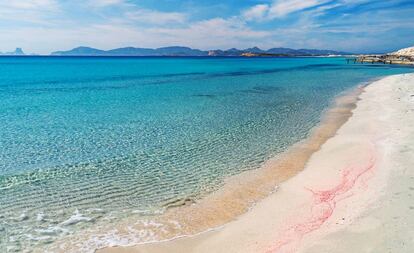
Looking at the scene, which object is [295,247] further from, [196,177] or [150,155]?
[150,155]

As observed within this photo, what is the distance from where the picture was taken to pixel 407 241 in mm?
6121

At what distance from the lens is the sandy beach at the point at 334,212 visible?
650 cm

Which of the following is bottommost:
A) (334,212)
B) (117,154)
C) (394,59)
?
(334,212)

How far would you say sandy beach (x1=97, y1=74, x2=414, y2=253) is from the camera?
21.3 ft

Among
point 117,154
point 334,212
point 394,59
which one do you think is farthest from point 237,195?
point 394,59

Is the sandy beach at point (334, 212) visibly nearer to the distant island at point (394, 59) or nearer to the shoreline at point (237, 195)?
the shoreline at point (237, 195)

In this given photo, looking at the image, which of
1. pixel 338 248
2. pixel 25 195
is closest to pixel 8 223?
pixel 25 195

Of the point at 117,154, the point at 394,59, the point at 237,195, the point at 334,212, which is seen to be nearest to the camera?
the point at 334,212

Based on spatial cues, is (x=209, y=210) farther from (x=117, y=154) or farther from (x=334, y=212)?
(x=117, y=154)

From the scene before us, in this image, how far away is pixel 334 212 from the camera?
7.92 metres

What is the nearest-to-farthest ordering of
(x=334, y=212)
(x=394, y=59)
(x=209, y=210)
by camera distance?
(x=334, y=212)
(x=209, y=210)
(x=394, y=59)

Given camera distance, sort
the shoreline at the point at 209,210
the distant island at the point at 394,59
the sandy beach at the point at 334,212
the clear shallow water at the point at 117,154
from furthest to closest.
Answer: the distant island at the point at 394,59 < the clear shallow water at the point at 117,154 < the shoreline at the point at 209,210 < the sandy beach at the point at 334,212

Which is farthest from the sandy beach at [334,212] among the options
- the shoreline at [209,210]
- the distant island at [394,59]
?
the distant island at [394,59]

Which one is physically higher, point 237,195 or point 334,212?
point 334,212
